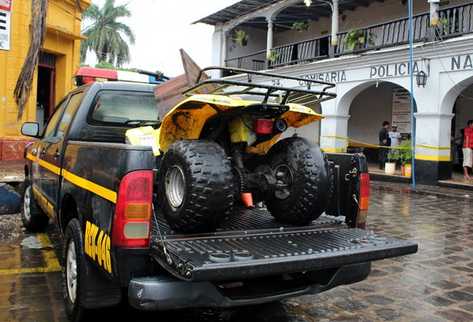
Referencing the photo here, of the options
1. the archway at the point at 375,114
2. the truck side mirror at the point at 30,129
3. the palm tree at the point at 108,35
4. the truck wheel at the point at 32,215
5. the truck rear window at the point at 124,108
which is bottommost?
the truck wheel at the point at 32,215

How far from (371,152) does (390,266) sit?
15030 mm

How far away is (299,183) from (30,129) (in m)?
3.43

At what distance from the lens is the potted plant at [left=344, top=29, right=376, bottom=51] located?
1644 centimetres

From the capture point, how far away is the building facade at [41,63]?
12.5 m

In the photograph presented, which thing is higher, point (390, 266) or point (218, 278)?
point (218, 278)

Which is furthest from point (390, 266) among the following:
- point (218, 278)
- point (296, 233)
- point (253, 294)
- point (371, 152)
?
point (371, 152)

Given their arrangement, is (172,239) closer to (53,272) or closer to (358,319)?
(358,319)

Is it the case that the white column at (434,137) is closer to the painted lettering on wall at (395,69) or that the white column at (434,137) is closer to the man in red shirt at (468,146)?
the man in red shirt at (468,146)

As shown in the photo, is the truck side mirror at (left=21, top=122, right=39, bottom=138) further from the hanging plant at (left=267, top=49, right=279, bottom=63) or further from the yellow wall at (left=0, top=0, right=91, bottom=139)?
the hanging plant at (left=267, top=49, right=279, bottom=63)

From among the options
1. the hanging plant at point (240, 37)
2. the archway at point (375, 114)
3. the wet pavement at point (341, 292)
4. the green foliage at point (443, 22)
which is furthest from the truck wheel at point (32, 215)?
the hanging plant at point (240, 37)

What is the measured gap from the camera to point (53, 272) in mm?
4668

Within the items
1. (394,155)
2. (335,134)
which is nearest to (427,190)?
(394,155)

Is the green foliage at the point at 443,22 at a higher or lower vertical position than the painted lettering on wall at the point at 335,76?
higher

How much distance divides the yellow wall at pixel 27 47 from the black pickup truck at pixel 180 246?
914 cm
